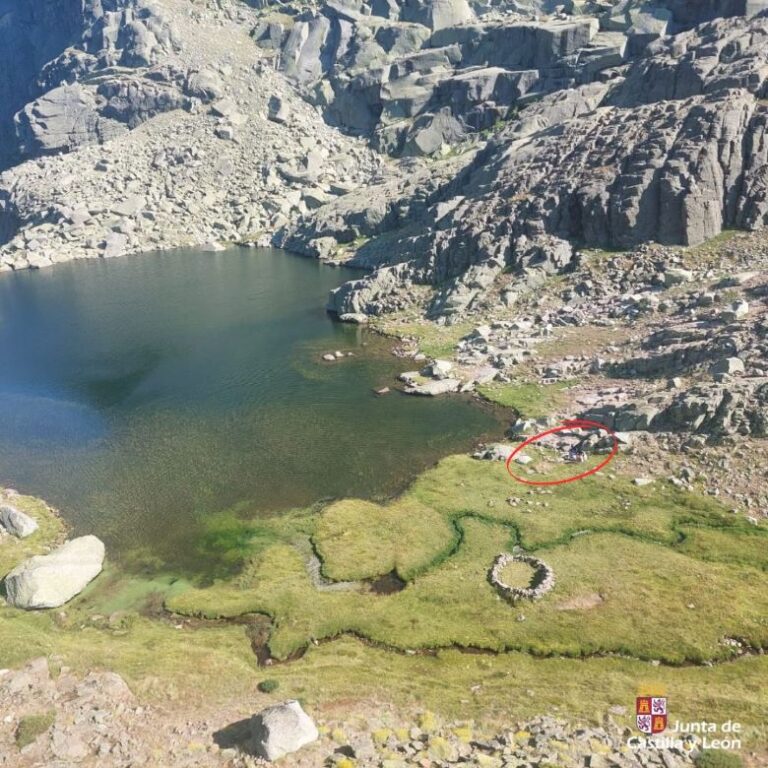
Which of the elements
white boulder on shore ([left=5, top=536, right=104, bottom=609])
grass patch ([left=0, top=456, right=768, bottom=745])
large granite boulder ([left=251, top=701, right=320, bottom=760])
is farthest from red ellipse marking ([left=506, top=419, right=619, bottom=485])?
white boulder on shore ([left=5, top=536, right=104, bottom=609])

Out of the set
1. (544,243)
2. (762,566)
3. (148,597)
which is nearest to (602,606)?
(762,566)

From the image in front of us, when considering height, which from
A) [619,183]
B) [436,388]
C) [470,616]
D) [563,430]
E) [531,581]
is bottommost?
[470,616]

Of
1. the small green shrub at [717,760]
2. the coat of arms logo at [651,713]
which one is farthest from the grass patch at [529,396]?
the small green shrub at [717,760]

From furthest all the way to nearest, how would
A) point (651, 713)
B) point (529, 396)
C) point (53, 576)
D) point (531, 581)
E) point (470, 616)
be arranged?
point (529, 396) < point (53, 576) < point (531, 581) < point (470, 616) < point (651, 713)

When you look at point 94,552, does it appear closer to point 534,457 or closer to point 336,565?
point 336,565

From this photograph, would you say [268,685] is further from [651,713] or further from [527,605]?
[651,713]

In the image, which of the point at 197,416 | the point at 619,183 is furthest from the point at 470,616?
the point at 619,183
